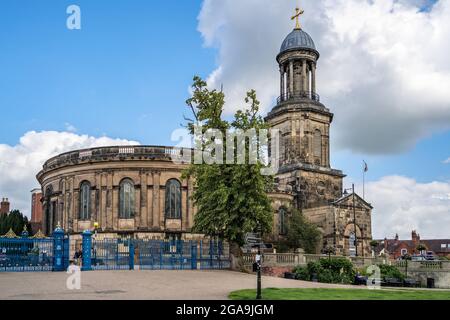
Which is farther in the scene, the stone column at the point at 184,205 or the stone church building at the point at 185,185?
the stone column at the point at 184,205

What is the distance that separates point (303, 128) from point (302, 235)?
41.7 feet

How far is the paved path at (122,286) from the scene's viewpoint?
669 inches

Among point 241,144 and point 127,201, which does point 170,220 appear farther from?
point 241,144

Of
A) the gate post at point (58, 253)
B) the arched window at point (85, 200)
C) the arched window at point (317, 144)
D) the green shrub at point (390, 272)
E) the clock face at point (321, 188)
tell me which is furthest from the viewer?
the arched window at point (317, 144)

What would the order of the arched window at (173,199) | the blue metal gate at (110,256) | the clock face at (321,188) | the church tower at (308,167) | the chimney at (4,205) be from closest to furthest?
the blue metal gate at (110,256) → the arched window at (173,199) → the church tower at (308,167) → the clock face at (321,188) → the chimney at (4,205)

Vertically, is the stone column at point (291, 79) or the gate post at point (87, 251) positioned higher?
the stone column at point (291, 79)

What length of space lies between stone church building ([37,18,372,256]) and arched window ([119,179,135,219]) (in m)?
0.08

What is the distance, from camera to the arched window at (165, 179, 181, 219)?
4434 centimetres

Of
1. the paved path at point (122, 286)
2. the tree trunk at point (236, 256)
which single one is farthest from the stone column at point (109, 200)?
the paved path at point (122, 286)

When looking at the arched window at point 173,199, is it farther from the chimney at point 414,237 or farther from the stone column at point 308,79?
the chimney at point 414,237

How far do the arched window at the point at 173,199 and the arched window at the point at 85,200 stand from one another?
650 centimetres

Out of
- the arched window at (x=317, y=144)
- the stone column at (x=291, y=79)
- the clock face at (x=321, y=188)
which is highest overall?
the stone column at (x=291, y=79)

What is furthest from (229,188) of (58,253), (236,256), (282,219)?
(282,219)

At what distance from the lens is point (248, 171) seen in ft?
104
